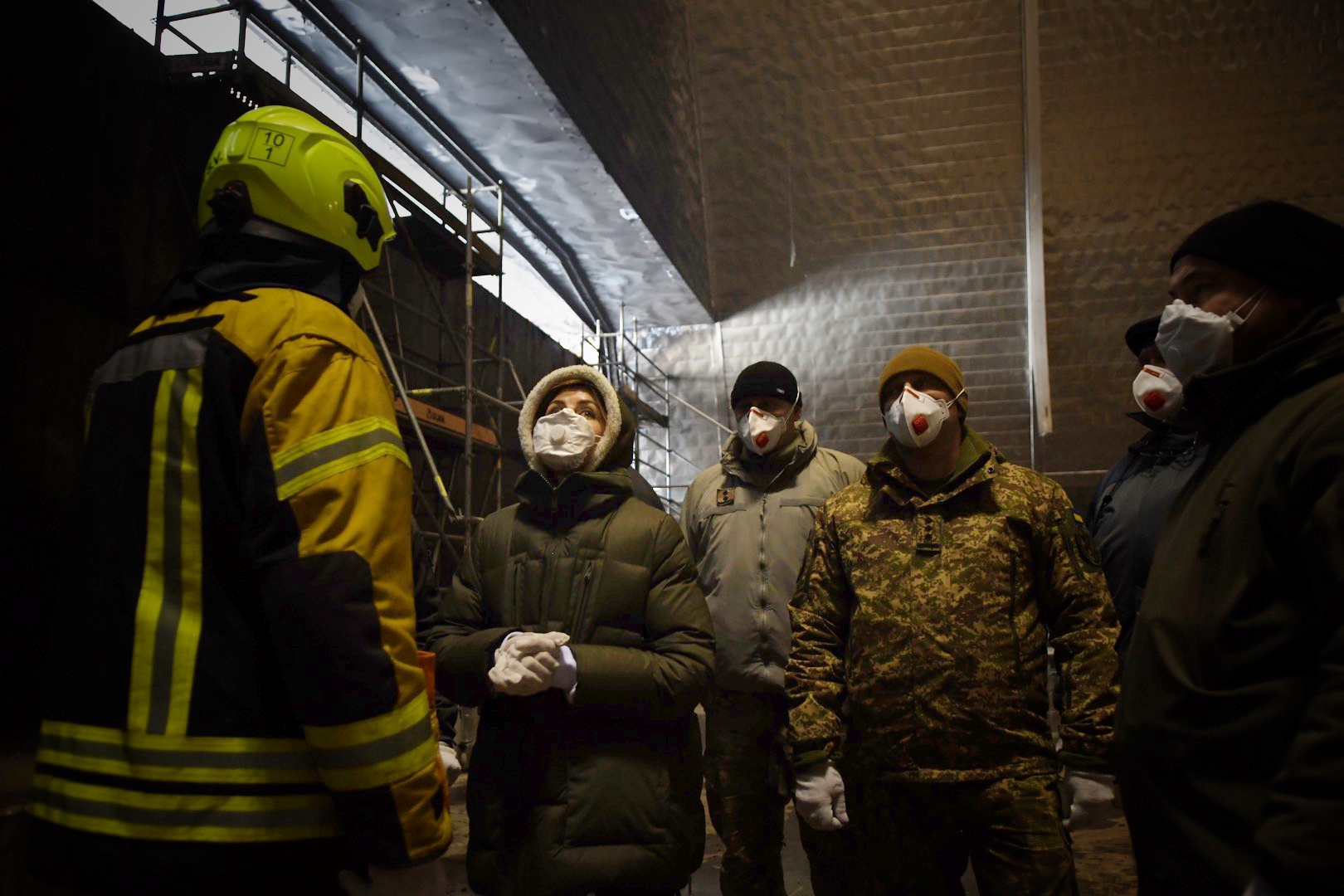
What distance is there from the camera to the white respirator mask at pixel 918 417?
2119 mm

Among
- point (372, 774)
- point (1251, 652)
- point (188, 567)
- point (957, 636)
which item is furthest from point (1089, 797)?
point (188, 567)

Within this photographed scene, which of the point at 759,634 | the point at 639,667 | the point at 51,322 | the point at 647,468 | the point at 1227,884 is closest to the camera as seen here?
the point at 1227,884

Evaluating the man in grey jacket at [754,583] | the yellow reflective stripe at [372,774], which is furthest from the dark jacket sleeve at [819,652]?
the yellow reflective stripe at [372,774]

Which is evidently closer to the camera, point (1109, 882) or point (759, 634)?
point (759, 634)

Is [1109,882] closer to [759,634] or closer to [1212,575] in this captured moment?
[759,634]

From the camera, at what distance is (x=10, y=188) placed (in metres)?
3.07

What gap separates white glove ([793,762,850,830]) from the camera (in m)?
1.91

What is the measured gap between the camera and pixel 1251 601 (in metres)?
A: 1.06

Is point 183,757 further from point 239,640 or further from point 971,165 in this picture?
point 971,165

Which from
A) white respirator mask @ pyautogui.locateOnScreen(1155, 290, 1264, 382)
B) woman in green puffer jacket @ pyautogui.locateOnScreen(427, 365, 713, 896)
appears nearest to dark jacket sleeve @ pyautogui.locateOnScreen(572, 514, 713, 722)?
woman in green puffer jacket @ pyautogui.locateOnScreen(427, 365, 713, 896)

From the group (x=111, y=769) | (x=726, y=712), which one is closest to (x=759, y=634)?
(x=726, y=712)

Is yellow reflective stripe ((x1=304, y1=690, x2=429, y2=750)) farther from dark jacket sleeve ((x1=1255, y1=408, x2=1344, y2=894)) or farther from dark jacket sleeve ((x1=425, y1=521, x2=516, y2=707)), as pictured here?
dark jacket sleeve ((x1=1255, y1=408, x2=1344, y2=894))

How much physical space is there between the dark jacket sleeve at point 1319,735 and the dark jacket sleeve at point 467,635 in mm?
1325

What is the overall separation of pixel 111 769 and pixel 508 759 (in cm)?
91
